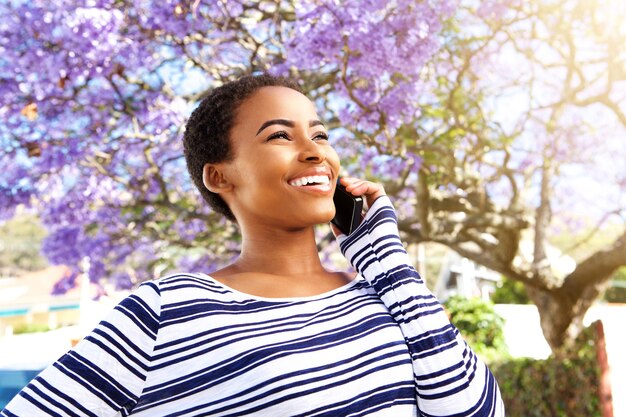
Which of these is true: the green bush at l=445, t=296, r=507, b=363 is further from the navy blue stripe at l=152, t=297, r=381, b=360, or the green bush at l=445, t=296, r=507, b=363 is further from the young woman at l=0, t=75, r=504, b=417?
the navy blue stripe at l=152, t=297, r=381, b=360

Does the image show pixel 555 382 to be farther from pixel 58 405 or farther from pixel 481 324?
pixel 481 324

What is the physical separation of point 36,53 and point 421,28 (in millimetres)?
3042

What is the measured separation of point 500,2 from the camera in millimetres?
5230

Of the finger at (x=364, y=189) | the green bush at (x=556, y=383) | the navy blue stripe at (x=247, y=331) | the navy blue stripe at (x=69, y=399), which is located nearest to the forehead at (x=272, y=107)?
the finger at (x=364, y=189)

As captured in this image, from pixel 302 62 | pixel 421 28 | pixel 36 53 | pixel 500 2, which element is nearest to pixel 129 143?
pixel 36 53

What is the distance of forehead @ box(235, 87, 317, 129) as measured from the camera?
5.64ft

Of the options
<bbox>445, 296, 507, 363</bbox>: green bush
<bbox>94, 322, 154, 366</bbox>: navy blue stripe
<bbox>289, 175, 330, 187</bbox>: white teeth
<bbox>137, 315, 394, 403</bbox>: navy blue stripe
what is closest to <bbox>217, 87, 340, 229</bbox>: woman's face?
<bbox>289, 175, 330, 187</bbox>: white teeth

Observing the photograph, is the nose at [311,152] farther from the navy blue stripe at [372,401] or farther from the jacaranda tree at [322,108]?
the jacaranda tree at [322,108]

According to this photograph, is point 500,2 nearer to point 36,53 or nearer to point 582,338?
point 582,338

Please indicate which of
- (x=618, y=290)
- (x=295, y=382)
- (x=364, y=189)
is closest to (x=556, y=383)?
(x=364, y=189)

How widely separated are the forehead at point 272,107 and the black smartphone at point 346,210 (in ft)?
0.84

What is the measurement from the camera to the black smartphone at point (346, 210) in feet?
6.14

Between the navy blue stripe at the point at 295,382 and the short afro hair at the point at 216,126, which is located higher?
the short afro hair at the point at 216,126

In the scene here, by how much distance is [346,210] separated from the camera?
74.9 inches
